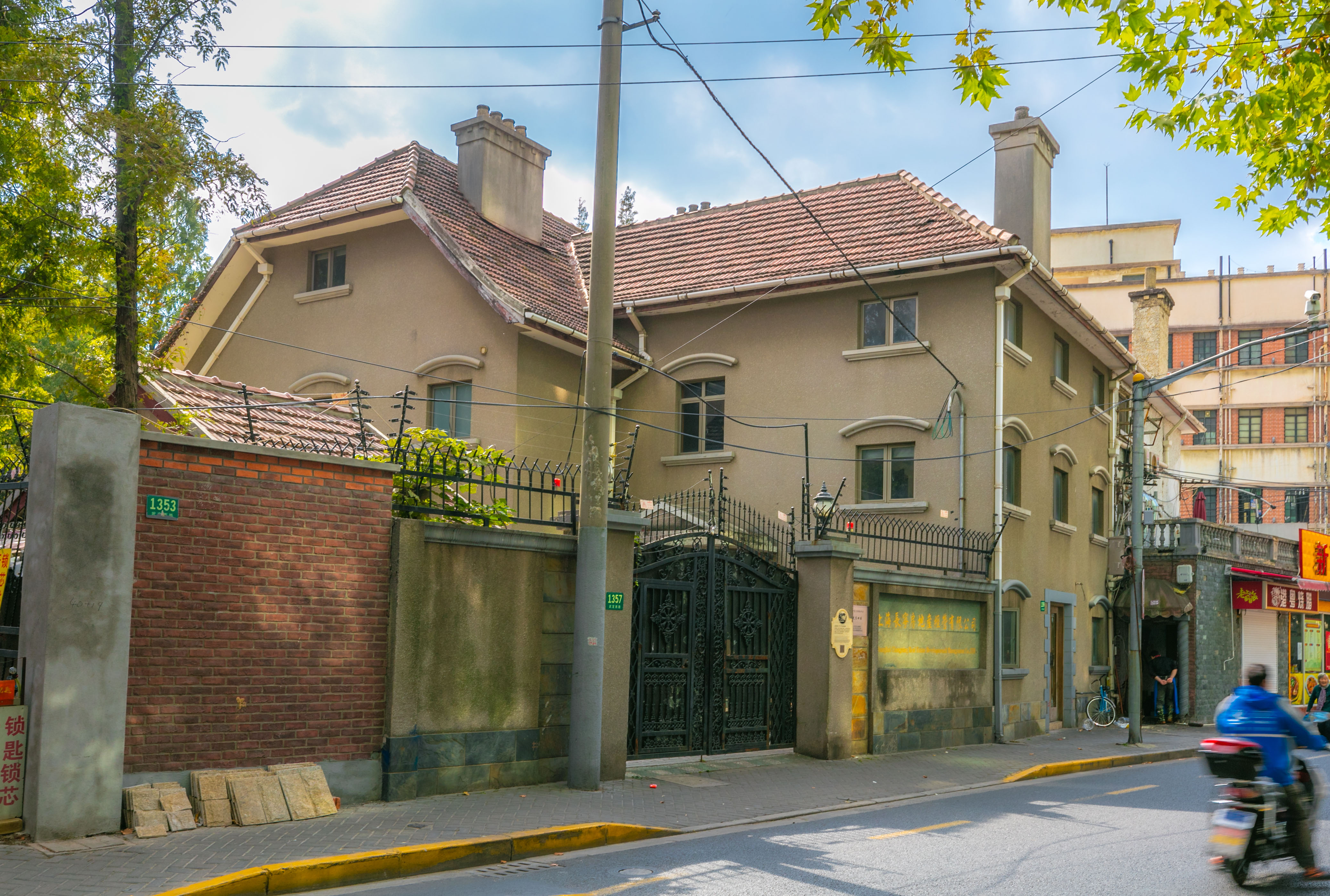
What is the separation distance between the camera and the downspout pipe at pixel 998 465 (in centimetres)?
1955

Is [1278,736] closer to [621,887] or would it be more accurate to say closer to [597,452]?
[621,887]

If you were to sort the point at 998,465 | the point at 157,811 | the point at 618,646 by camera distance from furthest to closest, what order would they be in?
the point at 998,465 < the point at 618,646 < the point at 157,811

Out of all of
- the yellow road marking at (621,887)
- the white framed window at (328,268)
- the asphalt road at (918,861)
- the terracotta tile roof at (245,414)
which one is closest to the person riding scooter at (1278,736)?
the asphalt road at (918,861)

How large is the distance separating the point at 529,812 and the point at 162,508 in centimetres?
412

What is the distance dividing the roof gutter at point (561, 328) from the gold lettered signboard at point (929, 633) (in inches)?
241

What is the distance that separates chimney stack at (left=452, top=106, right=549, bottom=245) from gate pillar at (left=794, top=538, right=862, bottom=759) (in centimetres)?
1001

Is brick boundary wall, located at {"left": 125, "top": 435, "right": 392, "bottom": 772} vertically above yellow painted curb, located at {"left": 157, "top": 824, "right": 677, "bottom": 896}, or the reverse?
brick boundary wall, located at {"left": 125, "top": 435, "right": 392, "bottom": 772}

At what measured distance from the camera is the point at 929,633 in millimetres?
18172

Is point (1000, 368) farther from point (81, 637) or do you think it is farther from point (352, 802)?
point (81, 637)

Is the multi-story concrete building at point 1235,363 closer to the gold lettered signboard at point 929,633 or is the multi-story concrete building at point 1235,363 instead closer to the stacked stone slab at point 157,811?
the gold lettered signboard at point 929,633

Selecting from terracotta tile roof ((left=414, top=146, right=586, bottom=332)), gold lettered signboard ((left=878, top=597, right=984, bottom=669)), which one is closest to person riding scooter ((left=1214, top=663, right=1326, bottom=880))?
gold lettered signboard ((left=878, top=597, right=984, bottom=669))

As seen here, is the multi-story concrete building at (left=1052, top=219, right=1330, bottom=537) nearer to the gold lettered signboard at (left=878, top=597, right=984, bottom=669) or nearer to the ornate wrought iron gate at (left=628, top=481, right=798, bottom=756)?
the gold lettered signboard at (left=878, top=597, right=984, bottom=669)

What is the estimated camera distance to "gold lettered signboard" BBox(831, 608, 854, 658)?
15.7 m

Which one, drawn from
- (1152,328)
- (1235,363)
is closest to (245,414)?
(1152,328)
